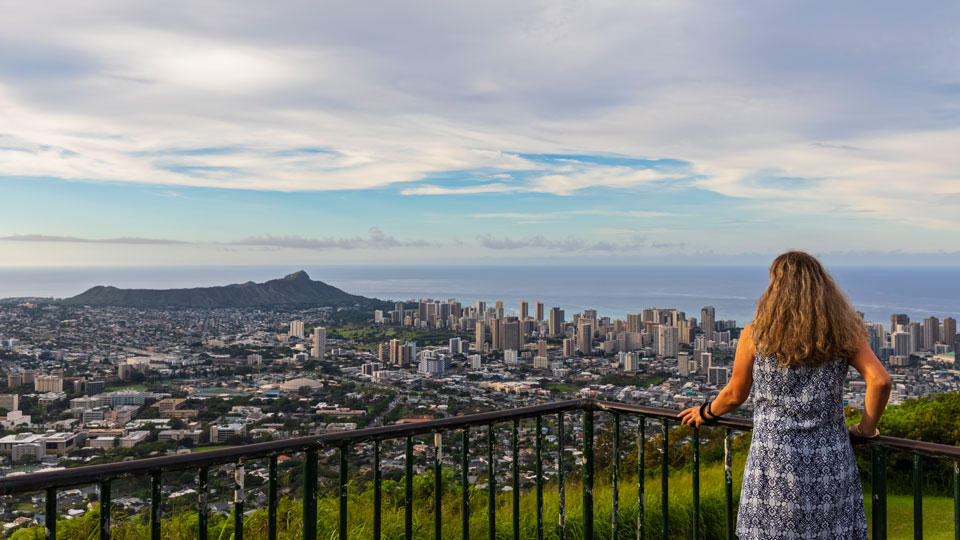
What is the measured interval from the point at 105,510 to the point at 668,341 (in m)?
23.7

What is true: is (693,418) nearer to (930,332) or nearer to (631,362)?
(631,362)

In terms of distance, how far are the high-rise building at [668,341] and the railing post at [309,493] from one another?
73.3ft

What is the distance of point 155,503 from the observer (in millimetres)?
2135

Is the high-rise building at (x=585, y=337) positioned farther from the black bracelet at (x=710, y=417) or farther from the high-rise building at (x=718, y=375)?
the black bracelet at (x=710, y=417)

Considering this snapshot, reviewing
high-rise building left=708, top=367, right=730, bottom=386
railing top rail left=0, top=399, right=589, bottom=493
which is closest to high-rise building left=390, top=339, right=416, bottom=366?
high-rise building left=708, top=367, right=730, bottom=386

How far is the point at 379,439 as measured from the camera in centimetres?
271

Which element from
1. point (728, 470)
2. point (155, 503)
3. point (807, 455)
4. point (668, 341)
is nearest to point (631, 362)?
point (668, 341)

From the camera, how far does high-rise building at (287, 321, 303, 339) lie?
31.4 m

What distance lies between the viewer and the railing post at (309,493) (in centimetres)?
253

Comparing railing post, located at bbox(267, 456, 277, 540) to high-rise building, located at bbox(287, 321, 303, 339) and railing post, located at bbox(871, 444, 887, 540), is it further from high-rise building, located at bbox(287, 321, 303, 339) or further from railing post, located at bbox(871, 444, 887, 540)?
high-rise building, located at bbox(287, 321, 303, 339)

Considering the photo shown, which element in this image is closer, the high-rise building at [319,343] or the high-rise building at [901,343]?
the high-rise building at [901,343]

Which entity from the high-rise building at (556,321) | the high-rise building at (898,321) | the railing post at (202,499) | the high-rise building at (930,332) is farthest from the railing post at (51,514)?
the high-rise building at (556,321)

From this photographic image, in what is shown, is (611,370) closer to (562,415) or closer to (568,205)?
(562,415)

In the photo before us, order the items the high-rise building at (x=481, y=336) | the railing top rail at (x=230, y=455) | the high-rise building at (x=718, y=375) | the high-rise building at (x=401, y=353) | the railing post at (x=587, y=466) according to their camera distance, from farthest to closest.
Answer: the high-rise building at (x=481, y=336) < the high-rise building at (x=401, y=353) < the high-rise building at (x=718, y=375) < the railing post at (x=587, y=466) < the railing top rail at (x=230, y=455)
